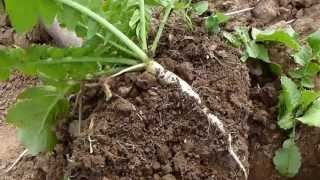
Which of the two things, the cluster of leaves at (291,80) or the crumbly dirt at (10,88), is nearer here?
the cluster of leaves at (291,80)

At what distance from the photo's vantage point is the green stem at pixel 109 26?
5.48 ft

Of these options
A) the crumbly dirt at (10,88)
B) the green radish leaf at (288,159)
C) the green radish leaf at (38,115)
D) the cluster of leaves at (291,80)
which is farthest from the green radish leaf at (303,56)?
the crumbly dirt at (10,88)

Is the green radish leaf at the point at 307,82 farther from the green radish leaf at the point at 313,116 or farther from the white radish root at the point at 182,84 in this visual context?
the white radish root at the point at 182,84

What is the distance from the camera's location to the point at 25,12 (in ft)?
5.10

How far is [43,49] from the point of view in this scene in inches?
67.4

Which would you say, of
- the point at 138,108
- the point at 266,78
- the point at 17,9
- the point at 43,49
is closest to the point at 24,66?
the point at 43,49

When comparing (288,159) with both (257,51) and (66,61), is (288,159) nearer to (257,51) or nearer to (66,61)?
(257,51)

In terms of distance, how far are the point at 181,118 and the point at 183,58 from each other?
0.20 m

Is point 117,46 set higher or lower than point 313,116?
higher

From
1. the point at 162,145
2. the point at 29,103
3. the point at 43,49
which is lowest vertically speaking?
the point at 162,145

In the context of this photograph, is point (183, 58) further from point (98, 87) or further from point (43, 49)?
point (43, 49)

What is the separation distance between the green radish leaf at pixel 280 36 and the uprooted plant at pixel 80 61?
0.30 meters

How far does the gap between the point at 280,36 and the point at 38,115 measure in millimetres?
713

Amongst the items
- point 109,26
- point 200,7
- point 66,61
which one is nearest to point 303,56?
point 200,7
